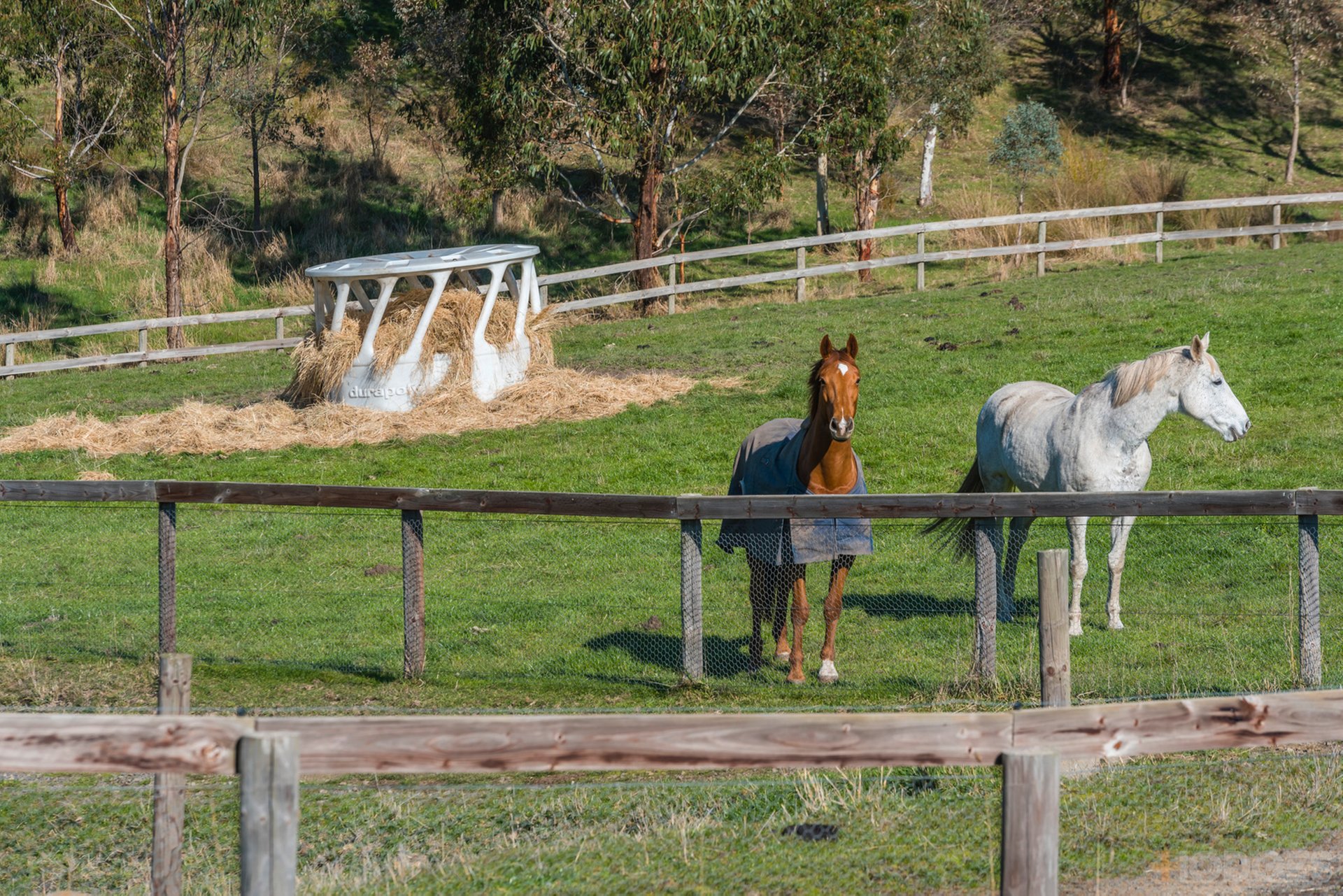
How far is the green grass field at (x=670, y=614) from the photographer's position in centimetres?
602

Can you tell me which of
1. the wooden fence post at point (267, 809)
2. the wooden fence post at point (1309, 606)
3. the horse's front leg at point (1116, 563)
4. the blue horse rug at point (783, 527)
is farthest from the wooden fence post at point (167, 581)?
the wooden fence post at point (1309, 606)

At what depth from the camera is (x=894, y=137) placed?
98.3 feet

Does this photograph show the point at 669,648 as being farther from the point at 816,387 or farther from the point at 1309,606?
the point at 1309,606

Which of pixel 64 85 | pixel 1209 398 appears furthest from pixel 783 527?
pixel 64 85

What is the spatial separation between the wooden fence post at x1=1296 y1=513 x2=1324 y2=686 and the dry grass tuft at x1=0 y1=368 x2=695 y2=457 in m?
10.9

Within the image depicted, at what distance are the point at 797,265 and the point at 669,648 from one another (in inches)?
735

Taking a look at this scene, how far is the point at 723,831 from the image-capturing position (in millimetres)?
6219

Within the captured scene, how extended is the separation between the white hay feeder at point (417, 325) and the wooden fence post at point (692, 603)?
34.0ft

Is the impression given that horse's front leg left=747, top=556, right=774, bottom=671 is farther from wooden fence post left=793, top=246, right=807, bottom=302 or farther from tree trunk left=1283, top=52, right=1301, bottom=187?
tree trunk left=1283, top=52, right=1301, bottom=187

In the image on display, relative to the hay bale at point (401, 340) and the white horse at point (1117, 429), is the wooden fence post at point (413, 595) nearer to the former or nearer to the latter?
the white horse at point (1117, 429)

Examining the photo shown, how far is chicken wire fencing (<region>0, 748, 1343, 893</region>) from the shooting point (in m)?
5.54

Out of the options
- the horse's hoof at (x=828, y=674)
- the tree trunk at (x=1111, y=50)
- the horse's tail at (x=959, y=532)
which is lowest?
the horse's hoof at (x=828, y=674)

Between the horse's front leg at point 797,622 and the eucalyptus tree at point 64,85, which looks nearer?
the horse's front leg at point 797,622

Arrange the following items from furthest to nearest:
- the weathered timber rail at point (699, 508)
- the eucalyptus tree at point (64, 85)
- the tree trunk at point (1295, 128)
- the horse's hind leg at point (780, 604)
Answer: the tree trunk at point (1295, 128) < the eucalyptus tree at point (64, 85) < the horse's hind leg at point (780, 604) < the weathered timber rail at point (699, 508)
